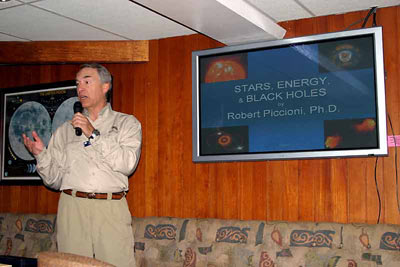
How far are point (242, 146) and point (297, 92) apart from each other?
23.7 inches

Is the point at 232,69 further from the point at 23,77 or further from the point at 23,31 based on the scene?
the point at 23,77

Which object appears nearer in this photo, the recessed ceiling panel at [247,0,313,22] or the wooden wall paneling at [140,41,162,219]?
the recessed ceiling panel at [247,0,313,22]

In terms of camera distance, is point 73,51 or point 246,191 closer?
point 246,191

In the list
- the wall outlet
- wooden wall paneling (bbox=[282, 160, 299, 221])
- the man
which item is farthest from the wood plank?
the wall outlet

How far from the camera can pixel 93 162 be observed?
3.51m

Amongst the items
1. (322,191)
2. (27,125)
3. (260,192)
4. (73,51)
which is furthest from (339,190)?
(27,125)

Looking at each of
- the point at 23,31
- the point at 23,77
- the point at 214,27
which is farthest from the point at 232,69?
the point at 23,77

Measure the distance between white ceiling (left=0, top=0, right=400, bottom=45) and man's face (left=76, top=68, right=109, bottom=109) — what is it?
491 millimetres

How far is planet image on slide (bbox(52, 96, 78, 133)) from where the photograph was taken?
15.3 ft

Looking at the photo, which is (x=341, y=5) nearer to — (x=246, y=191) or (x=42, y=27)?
(x=246, y=191)

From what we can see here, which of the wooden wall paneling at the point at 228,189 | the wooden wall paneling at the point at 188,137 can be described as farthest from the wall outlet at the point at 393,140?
the wooden wall paneling at the point at 188,137

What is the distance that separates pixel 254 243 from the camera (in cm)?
350

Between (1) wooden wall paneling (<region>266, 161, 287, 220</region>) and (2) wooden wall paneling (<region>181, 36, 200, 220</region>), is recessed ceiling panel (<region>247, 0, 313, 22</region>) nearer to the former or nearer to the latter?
(2) wooden wall paneling (<region>181, 36, 200, 220</region>)

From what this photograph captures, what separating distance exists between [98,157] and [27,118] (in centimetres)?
179
